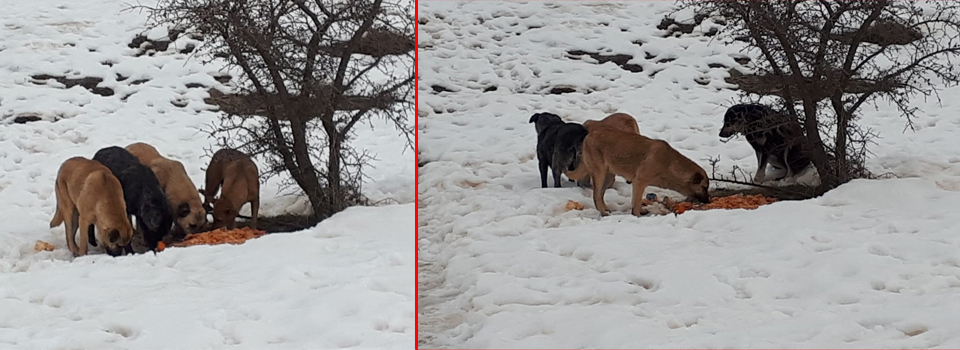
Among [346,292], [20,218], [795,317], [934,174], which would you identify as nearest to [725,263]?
[795,317]

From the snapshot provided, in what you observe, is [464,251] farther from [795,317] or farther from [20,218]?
[20,218]

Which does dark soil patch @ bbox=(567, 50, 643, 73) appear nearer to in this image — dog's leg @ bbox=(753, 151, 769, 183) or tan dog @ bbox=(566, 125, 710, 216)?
dog's leg @ bbox=(753, 151, 769, 183)

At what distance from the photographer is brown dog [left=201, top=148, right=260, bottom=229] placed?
9.41 meters

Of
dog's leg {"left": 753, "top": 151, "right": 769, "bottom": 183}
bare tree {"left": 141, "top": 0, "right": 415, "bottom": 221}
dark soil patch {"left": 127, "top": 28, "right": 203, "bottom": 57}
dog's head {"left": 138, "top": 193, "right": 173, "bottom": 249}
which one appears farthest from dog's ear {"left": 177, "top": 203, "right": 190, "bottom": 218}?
dark soil patch {"left": 127, "top": 28, "right": 203, "bottom": 57}

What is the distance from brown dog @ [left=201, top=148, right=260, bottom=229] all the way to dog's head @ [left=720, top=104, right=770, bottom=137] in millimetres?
5311

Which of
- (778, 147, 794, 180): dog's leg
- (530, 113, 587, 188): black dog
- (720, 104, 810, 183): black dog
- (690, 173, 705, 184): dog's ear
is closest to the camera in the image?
(690, 173, 705, 184): dog's ear

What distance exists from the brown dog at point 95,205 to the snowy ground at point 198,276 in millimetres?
254

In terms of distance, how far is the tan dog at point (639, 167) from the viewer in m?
8.88

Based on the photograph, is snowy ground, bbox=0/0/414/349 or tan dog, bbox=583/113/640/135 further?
tan dog, bbox=583/113/640/135

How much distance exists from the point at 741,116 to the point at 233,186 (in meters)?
5.74

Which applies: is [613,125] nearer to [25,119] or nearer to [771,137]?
[771,137]

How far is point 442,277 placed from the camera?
732cm

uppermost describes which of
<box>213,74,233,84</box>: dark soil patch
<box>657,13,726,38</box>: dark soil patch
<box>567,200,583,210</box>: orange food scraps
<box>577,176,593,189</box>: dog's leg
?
<box>657,13,726,38</box>: dark soil patch

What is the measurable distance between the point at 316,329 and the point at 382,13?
4.14 m
